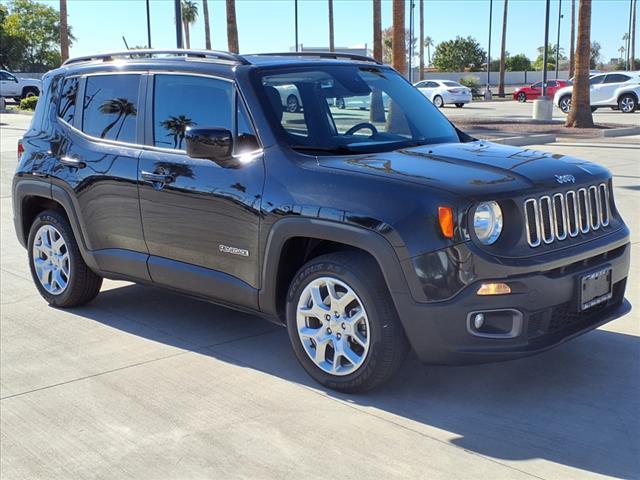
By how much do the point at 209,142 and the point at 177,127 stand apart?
0.66m

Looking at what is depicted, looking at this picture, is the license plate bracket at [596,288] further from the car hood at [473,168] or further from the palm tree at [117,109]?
the palm tree at [117,109]

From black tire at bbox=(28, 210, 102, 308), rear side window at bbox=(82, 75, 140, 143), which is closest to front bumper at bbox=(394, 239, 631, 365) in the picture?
rear side window at bbox=(82, 75, 140, 143)

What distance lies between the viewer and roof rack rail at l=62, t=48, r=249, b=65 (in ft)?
16.5

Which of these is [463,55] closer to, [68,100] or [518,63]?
[518,63]

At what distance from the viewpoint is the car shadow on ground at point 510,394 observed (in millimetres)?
3754

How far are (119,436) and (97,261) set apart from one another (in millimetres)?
2025

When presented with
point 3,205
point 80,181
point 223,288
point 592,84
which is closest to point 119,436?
point 223,288

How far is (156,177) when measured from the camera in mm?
5188

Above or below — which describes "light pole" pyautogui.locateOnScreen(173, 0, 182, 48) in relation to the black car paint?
above

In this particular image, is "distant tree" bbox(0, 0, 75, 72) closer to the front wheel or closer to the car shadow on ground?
the front wheel

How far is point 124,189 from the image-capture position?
5.44 metres

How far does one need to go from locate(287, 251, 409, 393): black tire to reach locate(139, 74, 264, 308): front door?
54 cm

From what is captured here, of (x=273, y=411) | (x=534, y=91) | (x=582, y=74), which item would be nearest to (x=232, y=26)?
(x=582, y=74)

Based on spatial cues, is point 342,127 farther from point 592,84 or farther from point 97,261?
point 592,84
